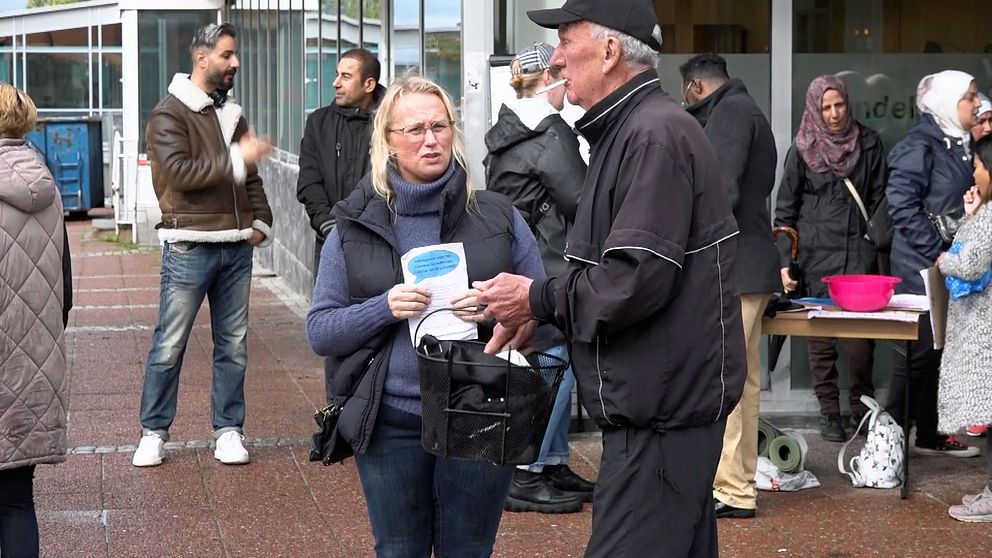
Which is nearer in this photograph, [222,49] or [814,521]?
[814,521]

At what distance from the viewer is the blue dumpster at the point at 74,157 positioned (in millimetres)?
25156

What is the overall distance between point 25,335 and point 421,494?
1.67 meters

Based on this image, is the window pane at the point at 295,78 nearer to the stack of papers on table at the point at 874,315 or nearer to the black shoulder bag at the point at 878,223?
the black shoulder bag at the point at 878,223

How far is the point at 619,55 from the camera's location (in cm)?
355

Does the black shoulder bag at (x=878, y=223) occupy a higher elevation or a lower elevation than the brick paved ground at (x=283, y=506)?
higher

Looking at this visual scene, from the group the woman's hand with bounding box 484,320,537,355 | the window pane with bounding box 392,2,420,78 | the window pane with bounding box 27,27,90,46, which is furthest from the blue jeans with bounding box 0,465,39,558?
the window pane with bounding box 27,27,90,46

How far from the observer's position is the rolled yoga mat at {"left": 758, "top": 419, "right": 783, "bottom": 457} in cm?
715

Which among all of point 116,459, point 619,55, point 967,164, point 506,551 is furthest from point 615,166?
point 116,459

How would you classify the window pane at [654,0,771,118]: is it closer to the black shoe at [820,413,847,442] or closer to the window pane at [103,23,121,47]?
the black shoe at [820,413,847,442]

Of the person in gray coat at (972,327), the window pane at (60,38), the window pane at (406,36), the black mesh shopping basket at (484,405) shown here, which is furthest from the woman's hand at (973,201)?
the window pane at (60,38)

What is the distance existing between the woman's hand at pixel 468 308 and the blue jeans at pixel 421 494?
326 millimetres

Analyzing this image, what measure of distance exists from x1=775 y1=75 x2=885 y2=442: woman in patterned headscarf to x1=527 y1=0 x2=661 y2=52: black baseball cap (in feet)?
14.0

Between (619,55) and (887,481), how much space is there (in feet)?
13.4

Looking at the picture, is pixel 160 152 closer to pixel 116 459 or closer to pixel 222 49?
pixel 222 49
